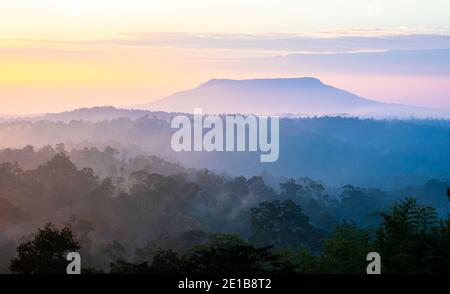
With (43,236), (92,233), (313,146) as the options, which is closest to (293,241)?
(92,233)

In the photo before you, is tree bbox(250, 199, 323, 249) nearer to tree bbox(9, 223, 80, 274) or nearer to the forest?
the forest

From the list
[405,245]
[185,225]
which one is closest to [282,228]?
[185,225]

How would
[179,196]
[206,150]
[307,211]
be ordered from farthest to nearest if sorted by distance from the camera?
[206,150] → [307,211] → [179,196]

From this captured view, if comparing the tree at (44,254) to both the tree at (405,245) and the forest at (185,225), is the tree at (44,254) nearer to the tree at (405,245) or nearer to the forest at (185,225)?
the forest at (185,225)

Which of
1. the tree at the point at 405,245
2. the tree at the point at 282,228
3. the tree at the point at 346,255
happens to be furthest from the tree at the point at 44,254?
the tree at the point at 282,228

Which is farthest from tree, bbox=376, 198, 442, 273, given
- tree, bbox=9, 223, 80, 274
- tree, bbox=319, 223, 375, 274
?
tree, bbox=9, 223, 80, 274

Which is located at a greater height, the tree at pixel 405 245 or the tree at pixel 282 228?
the tree at pixel 282 228

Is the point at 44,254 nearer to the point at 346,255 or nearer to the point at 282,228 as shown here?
the point at 346,255
